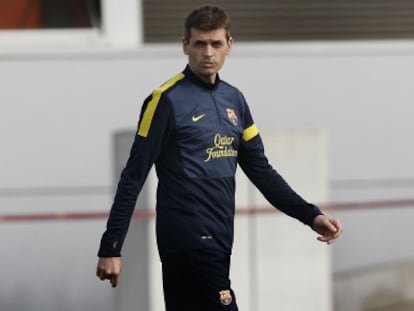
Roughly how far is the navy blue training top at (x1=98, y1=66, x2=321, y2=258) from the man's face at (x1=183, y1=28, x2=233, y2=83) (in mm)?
50

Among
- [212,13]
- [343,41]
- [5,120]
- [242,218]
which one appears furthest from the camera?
[343,41]

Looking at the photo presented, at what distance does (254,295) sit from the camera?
20.1 feet

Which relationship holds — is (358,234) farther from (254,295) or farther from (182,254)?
(182,254)

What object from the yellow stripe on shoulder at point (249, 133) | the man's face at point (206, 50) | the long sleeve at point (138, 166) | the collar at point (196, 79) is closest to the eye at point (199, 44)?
the man's face at point (206, 50)

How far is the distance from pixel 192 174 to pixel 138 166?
0.68 ft

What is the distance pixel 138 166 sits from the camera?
410 cm

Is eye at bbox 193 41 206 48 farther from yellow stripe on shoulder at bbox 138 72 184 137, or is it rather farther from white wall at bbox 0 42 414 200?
white wall at bbox 0 42 414 200

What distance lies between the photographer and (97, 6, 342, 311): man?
4098 mm

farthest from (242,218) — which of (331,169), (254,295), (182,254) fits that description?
(331,169)

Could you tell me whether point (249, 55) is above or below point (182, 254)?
above

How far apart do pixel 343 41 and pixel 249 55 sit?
823 mm

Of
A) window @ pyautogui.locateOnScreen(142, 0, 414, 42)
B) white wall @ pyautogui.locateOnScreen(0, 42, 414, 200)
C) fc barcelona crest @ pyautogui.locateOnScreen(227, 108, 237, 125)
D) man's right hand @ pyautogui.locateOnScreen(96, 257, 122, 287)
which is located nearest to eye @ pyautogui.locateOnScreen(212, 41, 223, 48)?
fc barcelona crest @ pyautogui.locateOnScreen(227, 108, 237, 125)

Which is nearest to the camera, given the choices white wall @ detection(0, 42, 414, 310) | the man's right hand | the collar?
the man's right hand

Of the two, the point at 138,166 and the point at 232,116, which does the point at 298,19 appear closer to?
the point at 232,116
